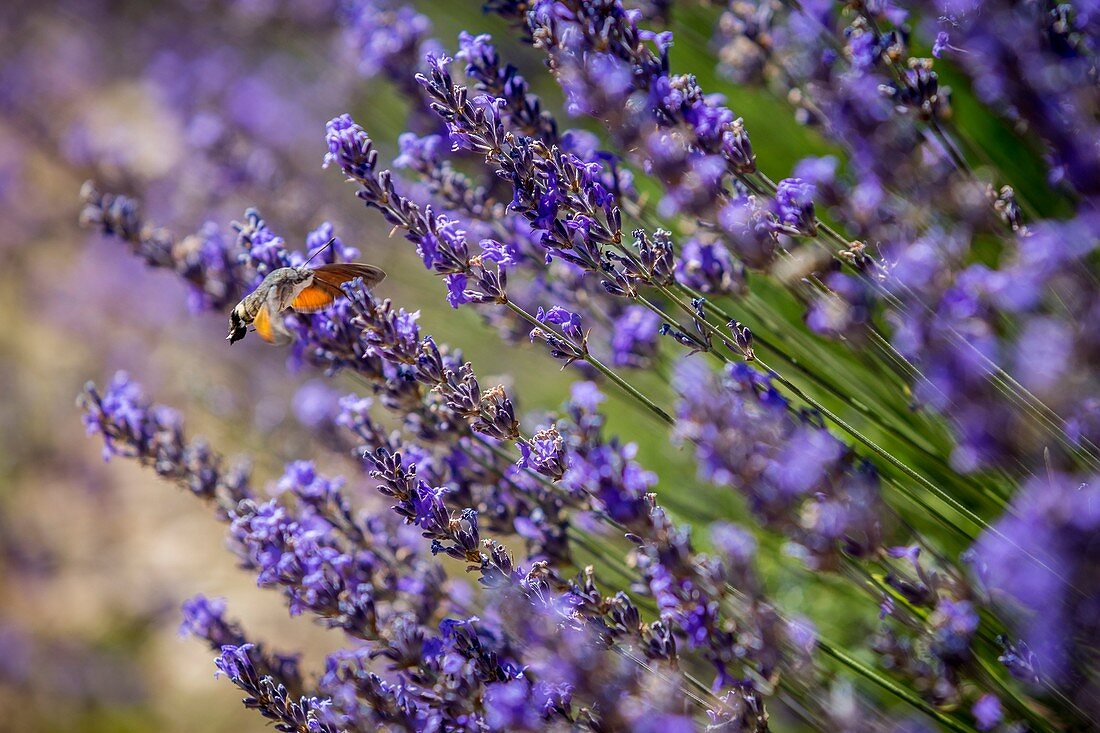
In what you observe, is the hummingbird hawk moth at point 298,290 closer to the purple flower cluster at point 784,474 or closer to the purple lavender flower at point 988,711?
the purple flower cluster at point 784,474

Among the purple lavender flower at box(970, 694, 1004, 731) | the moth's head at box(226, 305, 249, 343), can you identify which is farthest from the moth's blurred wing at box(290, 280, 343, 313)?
the purple lavender flower at box(970, 694, 1004, 731)

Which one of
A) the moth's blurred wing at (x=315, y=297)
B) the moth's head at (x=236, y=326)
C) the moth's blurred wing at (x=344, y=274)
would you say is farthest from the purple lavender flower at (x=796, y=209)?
the moth's head at (x=236, y=326)

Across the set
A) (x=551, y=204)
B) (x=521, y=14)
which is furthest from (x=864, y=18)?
(x=551, y=204)

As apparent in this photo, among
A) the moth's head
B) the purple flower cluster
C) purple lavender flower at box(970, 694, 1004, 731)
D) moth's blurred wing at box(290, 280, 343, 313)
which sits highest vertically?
moth's blurred wing at box(290, 280, 343, 313)

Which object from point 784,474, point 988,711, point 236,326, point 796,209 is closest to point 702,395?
point 784,474

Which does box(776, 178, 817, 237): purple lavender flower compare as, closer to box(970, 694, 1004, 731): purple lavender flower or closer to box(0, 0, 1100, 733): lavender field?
box(0, 0, 1100, 733): lavender field

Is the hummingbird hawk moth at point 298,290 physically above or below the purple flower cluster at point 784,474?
above

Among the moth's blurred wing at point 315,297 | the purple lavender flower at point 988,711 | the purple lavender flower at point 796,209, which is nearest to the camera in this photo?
the purple lavender flower at point 988,711

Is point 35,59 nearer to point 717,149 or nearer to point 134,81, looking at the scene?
point 134,81
